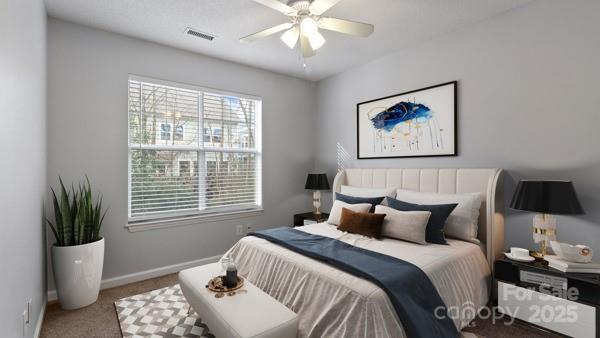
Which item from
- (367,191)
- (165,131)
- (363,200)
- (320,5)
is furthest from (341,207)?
(165,131)

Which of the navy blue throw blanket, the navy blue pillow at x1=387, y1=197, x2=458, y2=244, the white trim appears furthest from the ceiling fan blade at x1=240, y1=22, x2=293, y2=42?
the navy blue pillow at x1=387, y1=197, x2=458, y2=244

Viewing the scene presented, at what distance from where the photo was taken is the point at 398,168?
3.51 m

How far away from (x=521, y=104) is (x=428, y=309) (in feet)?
6.82

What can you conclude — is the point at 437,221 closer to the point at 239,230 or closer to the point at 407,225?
the point at 407,225

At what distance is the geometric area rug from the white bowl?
2683 millimetres

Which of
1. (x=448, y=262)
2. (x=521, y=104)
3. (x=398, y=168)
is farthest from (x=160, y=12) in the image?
(x=521, y=104)

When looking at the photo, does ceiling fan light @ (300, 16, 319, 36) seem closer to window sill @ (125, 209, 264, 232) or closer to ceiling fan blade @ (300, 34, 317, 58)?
ceiling fan blade @ (300, 34, 317, 58)

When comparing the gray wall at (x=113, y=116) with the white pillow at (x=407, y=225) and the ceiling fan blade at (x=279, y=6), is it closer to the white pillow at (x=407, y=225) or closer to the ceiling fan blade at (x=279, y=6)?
the ceiling fan blade at (x=279, y=6)

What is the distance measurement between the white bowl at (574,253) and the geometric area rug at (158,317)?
8.80 feet

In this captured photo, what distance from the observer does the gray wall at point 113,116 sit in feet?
9.02

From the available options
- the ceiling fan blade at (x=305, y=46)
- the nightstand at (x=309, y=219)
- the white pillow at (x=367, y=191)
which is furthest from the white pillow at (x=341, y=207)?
the ceiling fan blade at (x=305, y=46)

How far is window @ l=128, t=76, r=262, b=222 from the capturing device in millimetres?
3217

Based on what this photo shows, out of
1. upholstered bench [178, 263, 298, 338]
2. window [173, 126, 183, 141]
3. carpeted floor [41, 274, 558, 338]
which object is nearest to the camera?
upholstered bench [178, 263, 298, 338]

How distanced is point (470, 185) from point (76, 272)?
373 cm
